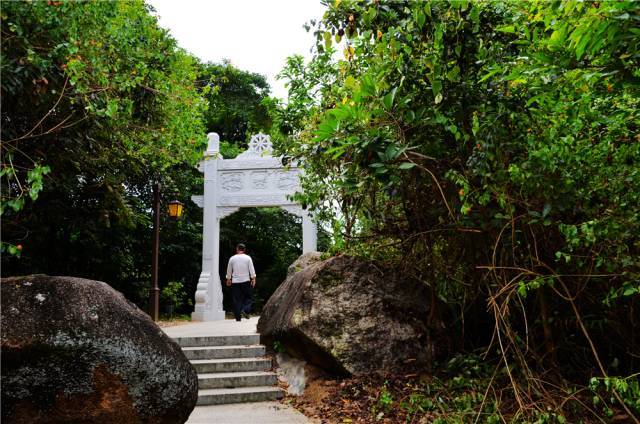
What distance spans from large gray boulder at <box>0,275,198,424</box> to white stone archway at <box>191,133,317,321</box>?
9506 millimetres

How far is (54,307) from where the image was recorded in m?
3.34

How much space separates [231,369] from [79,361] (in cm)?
339

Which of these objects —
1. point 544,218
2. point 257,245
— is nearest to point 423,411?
point 544,218

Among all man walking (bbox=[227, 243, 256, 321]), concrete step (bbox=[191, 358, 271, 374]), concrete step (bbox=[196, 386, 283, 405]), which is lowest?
concrete step (bbox=[196, 386, 283, 405])

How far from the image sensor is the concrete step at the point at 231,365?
637 centimetres

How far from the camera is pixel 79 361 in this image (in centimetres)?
325

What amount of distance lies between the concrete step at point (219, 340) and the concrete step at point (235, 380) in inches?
33.7

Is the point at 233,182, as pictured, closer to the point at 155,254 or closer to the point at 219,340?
the point at 155,254

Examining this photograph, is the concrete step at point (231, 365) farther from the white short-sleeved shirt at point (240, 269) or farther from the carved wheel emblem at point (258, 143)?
the carved wheel emblem at point (258, 143)

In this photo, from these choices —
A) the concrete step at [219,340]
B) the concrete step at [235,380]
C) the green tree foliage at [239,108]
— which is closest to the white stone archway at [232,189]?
the concrete step at [219,340]

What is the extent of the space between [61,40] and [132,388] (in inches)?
124

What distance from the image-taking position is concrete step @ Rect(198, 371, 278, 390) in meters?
6.00

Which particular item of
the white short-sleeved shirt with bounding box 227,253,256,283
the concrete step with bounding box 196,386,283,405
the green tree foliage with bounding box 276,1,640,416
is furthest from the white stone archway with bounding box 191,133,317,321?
the green tree foliage with bounding box 276,1,640,416

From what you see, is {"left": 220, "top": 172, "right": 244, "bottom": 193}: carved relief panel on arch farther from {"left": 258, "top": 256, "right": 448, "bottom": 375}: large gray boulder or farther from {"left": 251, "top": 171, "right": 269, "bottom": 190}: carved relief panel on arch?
{"left": 258, "top": 256, "right": 448, "bottom": 375}: large gray boulder
